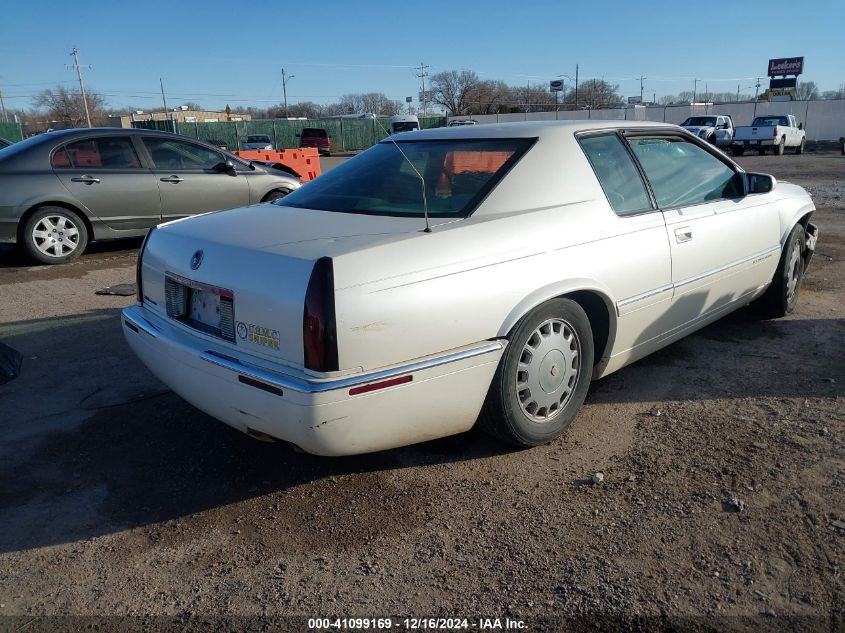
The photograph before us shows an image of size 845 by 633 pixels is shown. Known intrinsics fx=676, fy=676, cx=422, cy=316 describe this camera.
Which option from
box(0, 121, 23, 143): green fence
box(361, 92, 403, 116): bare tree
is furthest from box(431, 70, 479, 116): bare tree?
box(0, 121, 23, 143): green fence

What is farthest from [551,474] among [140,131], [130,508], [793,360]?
[140,131]

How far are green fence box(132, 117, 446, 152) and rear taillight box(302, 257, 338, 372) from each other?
44385 millimetres

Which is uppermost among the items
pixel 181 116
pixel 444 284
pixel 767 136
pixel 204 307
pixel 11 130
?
pixel 181 116

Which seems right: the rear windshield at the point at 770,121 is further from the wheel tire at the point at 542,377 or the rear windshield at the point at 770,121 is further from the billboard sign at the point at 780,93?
the billboard sign at the point at 780,93

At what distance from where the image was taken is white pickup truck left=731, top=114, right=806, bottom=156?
29.7m

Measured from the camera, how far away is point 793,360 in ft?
14.6

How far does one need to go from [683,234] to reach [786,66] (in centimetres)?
7096

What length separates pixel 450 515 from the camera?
9.28 feet

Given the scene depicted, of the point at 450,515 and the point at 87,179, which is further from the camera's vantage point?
the point at 87,179

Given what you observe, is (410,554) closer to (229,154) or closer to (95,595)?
(95,595)

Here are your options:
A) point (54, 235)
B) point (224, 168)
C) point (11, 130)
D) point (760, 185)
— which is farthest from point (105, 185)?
point (11, 130)

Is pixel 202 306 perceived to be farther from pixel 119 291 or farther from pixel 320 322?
pixel 119 291

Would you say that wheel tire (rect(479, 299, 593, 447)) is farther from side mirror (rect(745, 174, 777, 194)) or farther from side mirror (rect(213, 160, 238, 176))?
side mirror (rect(213, 160, 238, 176))

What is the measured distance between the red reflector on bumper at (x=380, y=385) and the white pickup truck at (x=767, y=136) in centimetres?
3193
